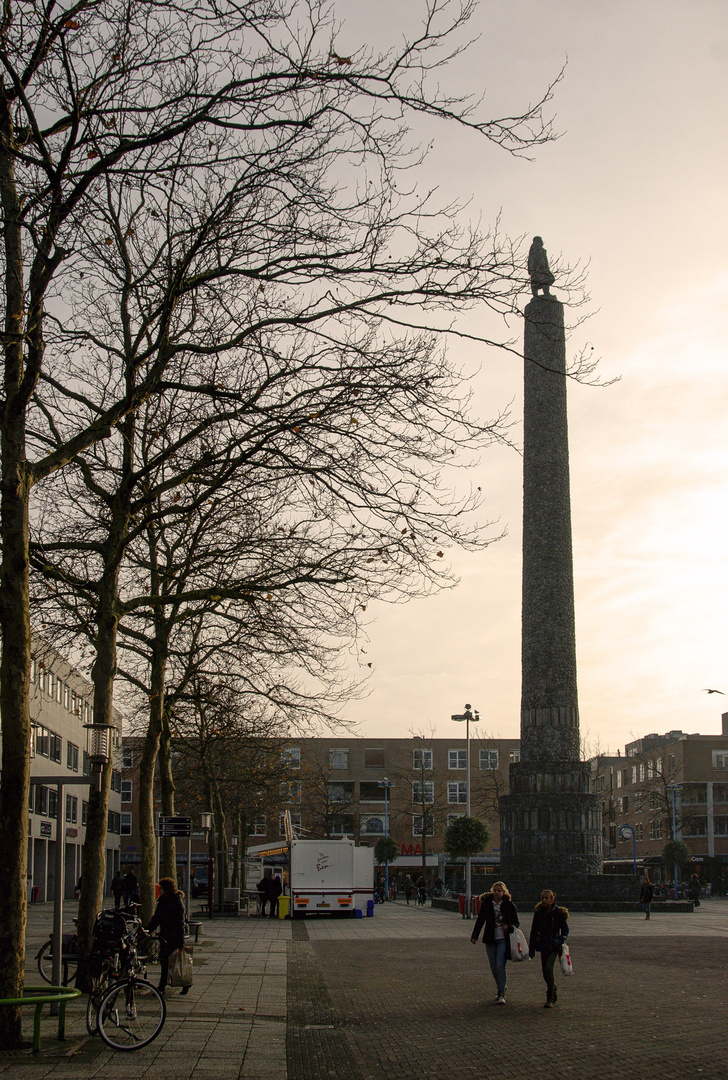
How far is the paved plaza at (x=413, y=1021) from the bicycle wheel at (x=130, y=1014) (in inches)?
6.9

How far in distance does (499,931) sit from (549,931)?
650 mm

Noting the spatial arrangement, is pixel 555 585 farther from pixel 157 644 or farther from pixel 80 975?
pixel 80 975

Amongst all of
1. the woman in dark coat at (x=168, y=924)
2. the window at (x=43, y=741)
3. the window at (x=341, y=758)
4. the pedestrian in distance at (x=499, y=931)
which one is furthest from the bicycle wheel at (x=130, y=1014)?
the window at (x=341, y=758)

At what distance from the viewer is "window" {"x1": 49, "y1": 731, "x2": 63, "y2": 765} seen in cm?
5456

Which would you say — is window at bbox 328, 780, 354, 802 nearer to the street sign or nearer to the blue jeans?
the street sign

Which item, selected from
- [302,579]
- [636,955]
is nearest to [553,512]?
[636,955]

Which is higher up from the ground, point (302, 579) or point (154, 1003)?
point (302, 579)

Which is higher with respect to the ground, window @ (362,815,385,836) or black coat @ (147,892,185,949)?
black coat @ (147,892,185,949)

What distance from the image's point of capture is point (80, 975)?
1338 cm

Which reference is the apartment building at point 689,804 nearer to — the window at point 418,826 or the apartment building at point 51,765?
the window at point 418,826

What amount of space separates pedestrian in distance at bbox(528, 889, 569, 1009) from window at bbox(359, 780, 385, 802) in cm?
7817

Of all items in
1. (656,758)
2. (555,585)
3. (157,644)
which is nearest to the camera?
(157,644)

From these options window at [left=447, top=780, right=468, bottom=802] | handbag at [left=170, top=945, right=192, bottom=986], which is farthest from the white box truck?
window at [left=447, top=780, right=468, bottom=802]

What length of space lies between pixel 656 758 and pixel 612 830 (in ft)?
56.8
